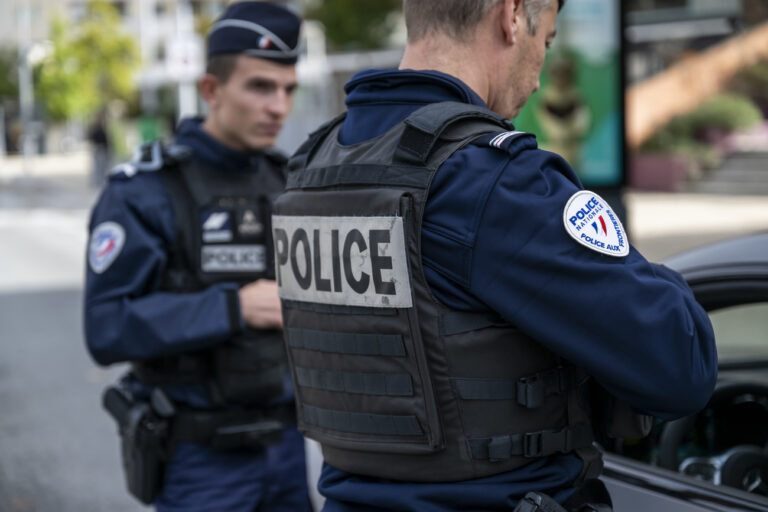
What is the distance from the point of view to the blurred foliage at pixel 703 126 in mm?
19016

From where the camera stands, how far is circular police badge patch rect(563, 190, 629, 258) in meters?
1.51

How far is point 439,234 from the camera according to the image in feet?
5.16

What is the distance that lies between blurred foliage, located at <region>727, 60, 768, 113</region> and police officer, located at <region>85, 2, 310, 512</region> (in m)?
20.0

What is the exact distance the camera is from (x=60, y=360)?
25.1ft

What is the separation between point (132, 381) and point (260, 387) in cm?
41

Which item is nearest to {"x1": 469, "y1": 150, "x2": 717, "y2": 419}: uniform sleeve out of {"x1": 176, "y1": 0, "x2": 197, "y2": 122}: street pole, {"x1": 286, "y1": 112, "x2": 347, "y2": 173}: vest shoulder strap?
{"x1": 286, "y1": 112, "x2": 347, "y2": 173}: vest shoulder strap

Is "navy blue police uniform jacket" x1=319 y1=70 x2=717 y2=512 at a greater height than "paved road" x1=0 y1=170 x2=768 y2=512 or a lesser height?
greater

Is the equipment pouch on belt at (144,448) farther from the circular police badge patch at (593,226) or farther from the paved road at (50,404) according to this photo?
the paved road at (50,404)

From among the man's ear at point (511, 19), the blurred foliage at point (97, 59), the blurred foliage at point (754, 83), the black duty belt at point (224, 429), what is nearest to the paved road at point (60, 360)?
the black duty belt at point (224, 429)

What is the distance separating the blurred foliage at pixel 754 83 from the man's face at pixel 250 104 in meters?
20.0

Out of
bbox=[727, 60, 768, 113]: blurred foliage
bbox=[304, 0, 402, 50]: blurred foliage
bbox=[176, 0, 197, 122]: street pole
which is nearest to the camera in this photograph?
bbox=[176, 0, 197, 122]: street pole

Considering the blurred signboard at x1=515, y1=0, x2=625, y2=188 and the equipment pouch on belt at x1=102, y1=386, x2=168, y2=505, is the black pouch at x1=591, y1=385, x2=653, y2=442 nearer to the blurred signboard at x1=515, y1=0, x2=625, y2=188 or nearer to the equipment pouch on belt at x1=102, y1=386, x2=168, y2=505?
the equipment pouch on belt at x1=102, y1=386, x2=168, y2=505

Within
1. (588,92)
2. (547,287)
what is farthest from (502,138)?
(588,92)

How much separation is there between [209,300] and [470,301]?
122 centimetres
